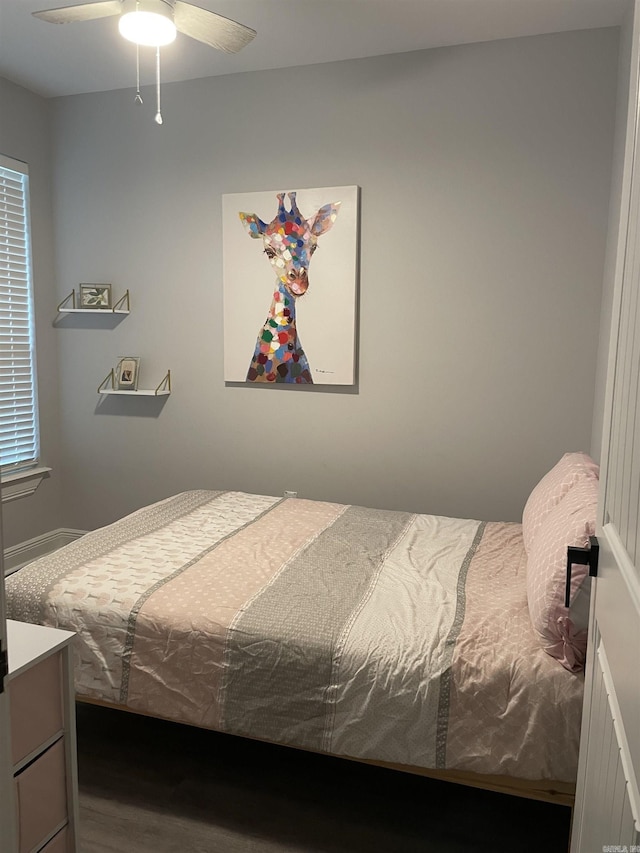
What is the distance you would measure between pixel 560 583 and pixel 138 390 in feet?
9.89

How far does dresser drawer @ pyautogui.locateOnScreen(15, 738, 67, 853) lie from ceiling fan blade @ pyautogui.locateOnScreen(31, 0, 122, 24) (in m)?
2.38

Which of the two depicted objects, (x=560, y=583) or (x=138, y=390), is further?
(x=138, y=390)

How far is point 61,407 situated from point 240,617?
282 cm

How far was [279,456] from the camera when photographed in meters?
3.92

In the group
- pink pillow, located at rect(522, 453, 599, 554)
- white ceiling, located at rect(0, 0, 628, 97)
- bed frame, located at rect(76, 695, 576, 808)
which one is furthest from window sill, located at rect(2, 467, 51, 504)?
pink pillow, located at rect(522, 453, 599, 554)

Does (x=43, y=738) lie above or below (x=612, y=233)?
below

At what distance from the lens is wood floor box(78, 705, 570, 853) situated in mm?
1926

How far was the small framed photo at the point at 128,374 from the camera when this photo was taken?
411 centimetres

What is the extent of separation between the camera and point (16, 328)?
157 inches

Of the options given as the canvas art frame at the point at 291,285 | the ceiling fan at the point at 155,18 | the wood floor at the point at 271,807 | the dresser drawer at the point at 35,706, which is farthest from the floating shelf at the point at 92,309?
the dresser drawer at the point at 35,706

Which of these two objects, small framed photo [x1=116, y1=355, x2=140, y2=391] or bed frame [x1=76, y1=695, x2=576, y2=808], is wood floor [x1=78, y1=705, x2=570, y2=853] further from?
small framed photo [x1=116, y1=355, x2=140, y2=391]

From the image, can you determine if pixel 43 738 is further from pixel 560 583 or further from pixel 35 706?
pixel 560 583

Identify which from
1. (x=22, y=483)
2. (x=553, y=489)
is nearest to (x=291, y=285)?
(x=553, y=489)

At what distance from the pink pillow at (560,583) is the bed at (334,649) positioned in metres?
0.05
